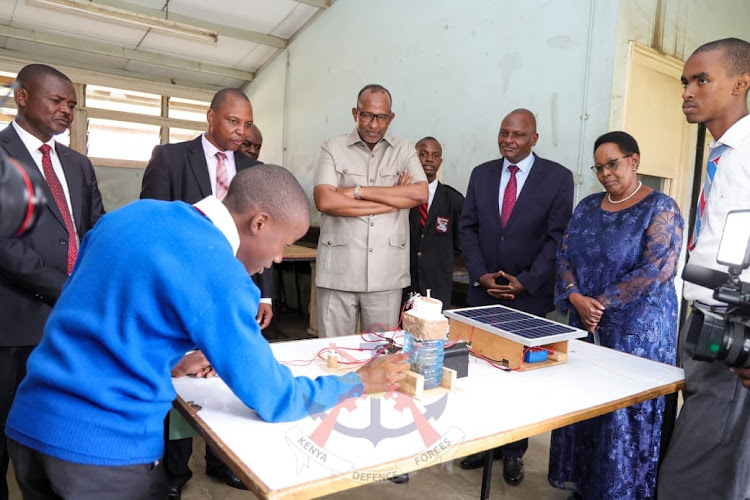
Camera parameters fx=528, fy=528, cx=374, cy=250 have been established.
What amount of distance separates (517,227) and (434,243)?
2.49 ft

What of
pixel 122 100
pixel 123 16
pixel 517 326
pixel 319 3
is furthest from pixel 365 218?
pixel 122 100

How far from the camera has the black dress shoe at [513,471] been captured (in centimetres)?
256

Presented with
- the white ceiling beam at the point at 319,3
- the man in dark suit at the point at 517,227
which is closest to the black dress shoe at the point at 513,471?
the man in dark suit at the point at 517,227

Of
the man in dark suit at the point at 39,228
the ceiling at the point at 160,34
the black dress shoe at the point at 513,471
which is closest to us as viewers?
the man in dark suit at the point at 39,228

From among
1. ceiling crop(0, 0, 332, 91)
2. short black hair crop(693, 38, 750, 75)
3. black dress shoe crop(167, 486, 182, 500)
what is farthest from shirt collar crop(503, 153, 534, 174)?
ceiling crop(0, 0, 332, 91)

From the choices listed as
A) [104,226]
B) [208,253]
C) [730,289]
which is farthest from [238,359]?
[730,289]

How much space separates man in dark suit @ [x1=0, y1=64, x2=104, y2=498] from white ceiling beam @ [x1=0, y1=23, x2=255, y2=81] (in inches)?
226

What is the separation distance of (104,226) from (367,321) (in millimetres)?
1738

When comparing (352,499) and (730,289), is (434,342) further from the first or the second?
(352,499)

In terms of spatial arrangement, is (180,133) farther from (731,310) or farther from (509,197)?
(731,310)

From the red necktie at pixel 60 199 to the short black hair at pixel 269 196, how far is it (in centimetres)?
117

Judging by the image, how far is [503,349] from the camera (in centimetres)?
176

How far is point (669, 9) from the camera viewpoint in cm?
362

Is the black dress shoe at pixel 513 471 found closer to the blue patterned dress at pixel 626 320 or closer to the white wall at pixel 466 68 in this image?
the blue patterned dress at pixel 626 320
